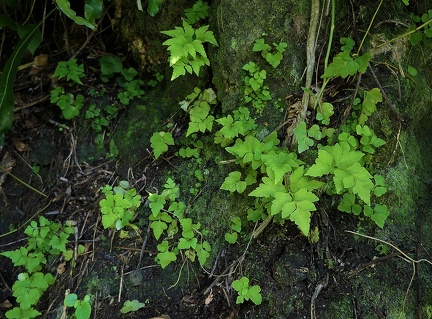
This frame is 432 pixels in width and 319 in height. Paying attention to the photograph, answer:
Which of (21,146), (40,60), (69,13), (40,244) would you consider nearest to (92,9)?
(69,13)

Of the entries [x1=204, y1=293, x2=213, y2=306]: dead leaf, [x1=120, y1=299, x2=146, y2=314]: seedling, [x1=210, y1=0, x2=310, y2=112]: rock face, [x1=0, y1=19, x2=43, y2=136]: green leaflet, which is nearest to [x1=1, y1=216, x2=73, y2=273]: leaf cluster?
[x1=120, y1=299, x2=146, y2=314]: seedling

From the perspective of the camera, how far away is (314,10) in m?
2.25

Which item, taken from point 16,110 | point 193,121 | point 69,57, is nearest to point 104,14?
point 69,57

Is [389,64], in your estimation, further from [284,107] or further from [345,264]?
[345,264]

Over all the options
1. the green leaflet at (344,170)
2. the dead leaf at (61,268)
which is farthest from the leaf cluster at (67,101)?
the green leaflet at (344,170)

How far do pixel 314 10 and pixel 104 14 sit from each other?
1.44 metres

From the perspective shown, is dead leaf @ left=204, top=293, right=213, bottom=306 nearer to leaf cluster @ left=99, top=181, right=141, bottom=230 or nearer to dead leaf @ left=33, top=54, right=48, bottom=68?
leaf cluster @ left=99, top=181, right=141, bottom=230

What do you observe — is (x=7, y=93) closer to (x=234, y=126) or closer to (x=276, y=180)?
(x=234, y=126)

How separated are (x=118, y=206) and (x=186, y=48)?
37.5 inches

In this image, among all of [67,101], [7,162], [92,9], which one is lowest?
[7,162]

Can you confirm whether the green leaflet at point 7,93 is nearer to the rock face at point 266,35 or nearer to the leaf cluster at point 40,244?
the leaf cluster at point 40,244

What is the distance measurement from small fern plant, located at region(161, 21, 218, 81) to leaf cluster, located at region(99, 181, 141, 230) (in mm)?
744

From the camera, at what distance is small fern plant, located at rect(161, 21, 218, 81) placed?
210 cm

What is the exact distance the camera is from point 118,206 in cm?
229
